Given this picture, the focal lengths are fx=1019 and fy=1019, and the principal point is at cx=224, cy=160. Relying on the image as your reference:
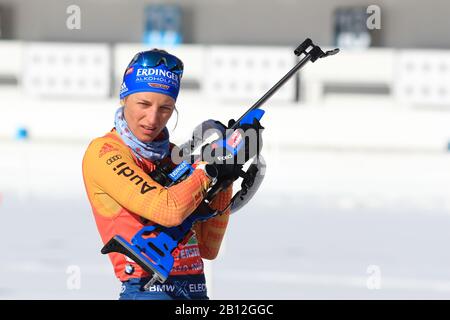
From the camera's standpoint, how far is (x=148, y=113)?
256cm

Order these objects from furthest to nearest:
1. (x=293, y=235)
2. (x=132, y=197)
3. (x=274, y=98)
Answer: (x=274, y=98), (x=293, y=235), (x=132, y=197)

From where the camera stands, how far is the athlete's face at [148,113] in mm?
2557

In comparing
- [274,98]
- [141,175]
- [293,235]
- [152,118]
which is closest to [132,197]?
[141,175]

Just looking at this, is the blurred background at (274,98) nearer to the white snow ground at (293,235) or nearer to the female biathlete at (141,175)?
the white snow ground at (293,235)

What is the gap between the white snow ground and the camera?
5.21 meters

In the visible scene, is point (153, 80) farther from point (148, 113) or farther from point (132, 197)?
point (132, 197)

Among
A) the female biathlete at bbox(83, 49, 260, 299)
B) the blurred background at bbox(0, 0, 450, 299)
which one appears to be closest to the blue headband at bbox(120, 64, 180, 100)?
the female biathlete at bbox(83, 49, 260, 299)

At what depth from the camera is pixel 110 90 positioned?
13.3m

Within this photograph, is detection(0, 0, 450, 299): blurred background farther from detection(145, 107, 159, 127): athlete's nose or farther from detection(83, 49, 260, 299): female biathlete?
detection(145, 107, 159, 127): athlete's nose

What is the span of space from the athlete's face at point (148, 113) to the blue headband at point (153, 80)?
0.04ft

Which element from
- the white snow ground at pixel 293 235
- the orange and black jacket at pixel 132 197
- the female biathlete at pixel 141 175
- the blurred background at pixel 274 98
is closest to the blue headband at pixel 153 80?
the female biathlete at pixel 141 175

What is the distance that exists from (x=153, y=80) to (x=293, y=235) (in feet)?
14.3
